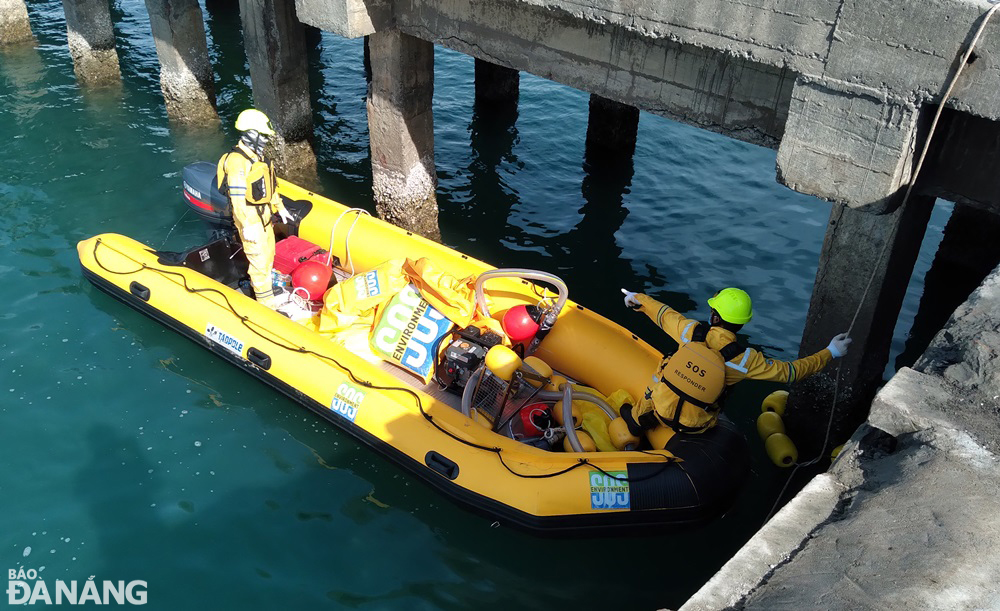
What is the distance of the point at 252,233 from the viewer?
7.07 metres

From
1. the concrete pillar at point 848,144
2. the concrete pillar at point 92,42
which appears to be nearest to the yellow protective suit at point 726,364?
the concrete pillar at point 848,144

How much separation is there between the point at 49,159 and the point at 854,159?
9.42m

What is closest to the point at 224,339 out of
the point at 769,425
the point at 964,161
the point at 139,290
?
the point at 139,290

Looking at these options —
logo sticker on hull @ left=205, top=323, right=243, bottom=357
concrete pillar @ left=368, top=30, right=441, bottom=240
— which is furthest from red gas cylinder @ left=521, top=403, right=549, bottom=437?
concrete pillar @ left=368, top=30, right=441, bottom=240

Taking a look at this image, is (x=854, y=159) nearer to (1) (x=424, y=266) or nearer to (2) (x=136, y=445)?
(1) (x=424, y=266)

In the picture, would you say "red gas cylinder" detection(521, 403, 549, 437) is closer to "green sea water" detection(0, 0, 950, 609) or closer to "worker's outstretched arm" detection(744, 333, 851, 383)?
"green sea water" detection(0, 0, 950, 609)

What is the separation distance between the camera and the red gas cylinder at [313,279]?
7.29 m

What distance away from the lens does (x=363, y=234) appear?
7773mm

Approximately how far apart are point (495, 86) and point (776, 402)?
23.8ft

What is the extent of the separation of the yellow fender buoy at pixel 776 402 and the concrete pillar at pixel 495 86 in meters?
7.05

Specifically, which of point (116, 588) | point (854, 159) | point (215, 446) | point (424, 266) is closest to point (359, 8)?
point (424, 266)

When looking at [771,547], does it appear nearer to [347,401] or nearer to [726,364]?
[726,364]

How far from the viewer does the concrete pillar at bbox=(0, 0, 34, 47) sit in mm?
12664

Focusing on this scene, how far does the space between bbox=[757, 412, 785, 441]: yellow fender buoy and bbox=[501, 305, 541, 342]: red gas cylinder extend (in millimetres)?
2057
